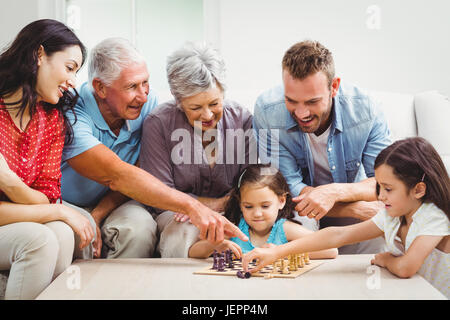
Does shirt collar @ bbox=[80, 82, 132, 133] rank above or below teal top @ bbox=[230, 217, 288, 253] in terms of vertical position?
above

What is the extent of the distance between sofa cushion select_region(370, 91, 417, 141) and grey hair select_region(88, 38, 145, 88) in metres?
1.36

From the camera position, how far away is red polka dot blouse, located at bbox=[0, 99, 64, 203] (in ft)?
5.64

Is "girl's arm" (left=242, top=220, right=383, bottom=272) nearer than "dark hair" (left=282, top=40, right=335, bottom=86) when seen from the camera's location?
Yes

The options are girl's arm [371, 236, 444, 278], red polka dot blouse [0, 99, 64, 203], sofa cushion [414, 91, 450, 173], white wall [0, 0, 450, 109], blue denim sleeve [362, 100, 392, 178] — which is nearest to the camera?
girl's arm [371, 236, 444, 278]

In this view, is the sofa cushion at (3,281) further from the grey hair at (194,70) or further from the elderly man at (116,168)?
the grey hair at (194,70)

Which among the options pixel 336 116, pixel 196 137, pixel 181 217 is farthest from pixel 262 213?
pixel 336 116

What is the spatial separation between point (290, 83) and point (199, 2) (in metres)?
1.78

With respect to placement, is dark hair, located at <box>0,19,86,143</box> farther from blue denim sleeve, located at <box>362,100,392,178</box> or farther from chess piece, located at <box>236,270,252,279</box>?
blue denim sleeve, located at <box>362,100,392,178</box>

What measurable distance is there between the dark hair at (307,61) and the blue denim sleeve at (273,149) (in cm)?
28

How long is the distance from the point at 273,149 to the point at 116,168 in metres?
0.71

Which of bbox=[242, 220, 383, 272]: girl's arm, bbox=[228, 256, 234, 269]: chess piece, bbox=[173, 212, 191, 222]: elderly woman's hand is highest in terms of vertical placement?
bbox=[242, 220, 383, 272]: girl's arm

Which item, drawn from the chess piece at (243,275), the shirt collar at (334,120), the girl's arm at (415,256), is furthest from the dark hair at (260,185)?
the girl's arm at (415,256)


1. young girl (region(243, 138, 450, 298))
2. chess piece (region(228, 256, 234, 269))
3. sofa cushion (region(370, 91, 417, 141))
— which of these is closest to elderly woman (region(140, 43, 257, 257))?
chess piece (region(228, 256, 234, 269))

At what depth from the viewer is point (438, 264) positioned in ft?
5.55
